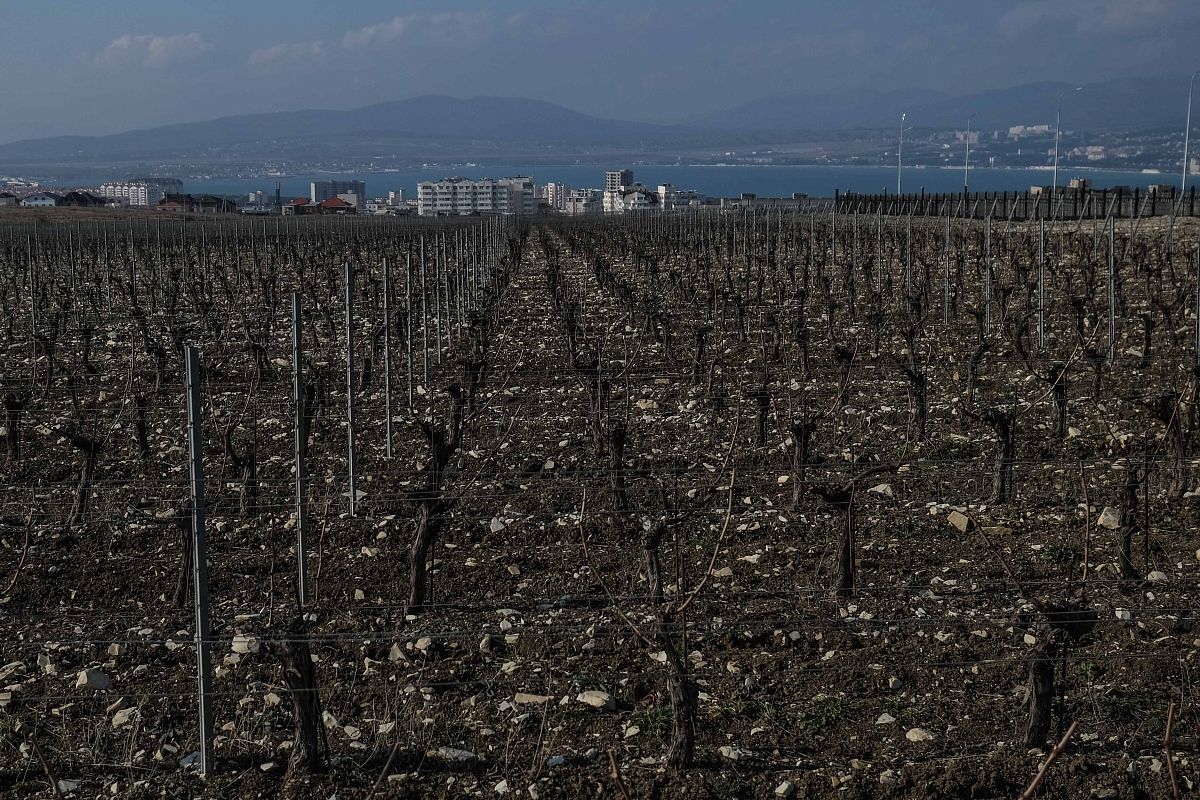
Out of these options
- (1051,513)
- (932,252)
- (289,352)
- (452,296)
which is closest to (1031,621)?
(1051,513)

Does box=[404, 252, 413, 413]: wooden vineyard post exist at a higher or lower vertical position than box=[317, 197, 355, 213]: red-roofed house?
higher

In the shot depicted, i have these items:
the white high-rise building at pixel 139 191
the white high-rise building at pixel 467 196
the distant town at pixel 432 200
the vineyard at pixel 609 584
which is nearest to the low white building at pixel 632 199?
the distant town at pixel 432 200

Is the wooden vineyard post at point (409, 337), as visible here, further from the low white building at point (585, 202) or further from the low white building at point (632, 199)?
the low white building at point (585, 202)

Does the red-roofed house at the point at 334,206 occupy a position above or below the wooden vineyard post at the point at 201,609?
below

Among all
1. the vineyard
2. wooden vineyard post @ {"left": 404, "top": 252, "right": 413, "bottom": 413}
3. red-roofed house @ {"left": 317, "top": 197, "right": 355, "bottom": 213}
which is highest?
wooden vineyard post @ {"left": 404, "top": 252, "right": 413, "bottom": 413}

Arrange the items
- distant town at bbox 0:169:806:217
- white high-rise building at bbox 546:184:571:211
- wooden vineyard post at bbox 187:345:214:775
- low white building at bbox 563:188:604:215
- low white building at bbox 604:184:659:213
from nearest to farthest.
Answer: wooden vineyard post at bbox 187:345:214:775 < distant town at bbox 0:169:806:217 < low white building at bbox 604:184:659:213 < low white building at bbox 563:188:604:215 < white high-rise building at bbox 546:184:571:211

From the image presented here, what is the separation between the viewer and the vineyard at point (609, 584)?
17.5 feet

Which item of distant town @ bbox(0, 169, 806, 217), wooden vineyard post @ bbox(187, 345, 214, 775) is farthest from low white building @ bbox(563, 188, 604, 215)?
wooden vineyard post @ bbox(187, 345, 214, 775)

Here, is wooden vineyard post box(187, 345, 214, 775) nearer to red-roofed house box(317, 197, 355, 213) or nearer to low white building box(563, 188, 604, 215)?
red-roofed house box(317, 197, 355, 213)

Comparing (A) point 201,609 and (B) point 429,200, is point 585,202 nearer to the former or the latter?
(B) point 429,200

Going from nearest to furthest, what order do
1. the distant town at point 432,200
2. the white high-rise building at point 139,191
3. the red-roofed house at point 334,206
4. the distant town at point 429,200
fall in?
the distant town at point 429,200
the distant town at point 432,200
the red-roofed house at point 334,206
the white high-rise building at point 139,191

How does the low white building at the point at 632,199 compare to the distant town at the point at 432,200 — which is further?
the low white building at the point at 632,199

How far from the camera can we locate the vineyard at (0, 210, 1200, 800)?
533 centimetres

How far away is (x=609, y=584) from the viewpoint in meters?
7.61
